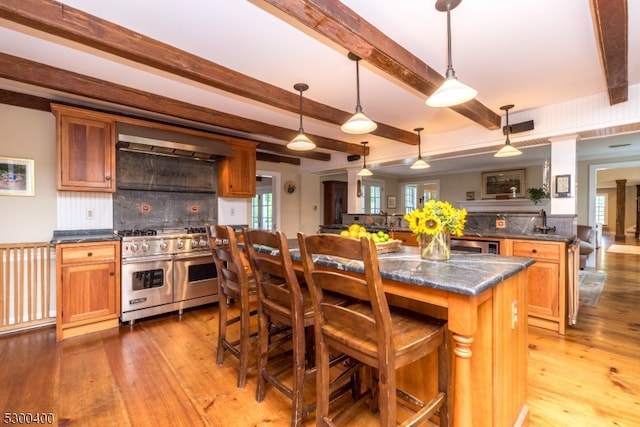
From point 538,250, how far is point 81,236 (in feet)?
15.3

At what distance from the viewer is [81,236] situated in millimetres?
3055

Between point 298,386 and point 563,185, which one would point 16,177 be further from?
point 563,185

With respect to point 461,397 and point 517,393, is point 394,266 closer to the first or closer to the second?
point 461,397

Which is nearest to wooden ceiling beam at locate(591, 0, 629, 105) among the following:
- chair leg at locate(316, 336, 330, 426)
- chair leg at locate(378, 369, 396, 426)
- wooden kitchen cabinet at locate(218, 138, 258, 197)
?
chair leg at locate(378, 369, 396, 426)

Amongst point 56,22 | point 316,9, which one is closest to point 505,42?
point 316,9

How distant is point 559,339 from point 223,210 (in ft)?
13.9

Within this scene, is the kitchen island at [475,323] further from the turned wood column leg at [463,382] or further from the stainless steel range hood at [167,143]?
the stainless steel range hood at [167,143]

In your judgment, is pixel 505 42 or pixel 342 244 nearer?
pixel 342 244

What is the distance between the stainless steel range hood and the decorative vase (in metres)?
3.04

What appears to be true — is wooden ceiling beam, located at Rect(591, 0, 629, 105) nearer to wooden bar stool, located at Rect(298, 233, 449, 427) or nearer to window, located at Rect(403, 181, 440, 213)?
wooden bar stool, located at Rect(298, 233, 449, 427)

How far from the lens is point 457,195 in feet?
25.9

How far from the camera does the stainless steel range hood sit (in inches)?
126

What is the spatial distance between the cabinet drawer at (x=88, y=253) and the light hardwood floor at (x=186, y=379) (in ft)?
2.37

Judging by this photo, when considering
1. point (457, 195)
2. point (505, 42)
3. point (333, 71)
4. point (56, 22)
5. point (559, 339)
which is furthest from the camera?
point (457, 195)
